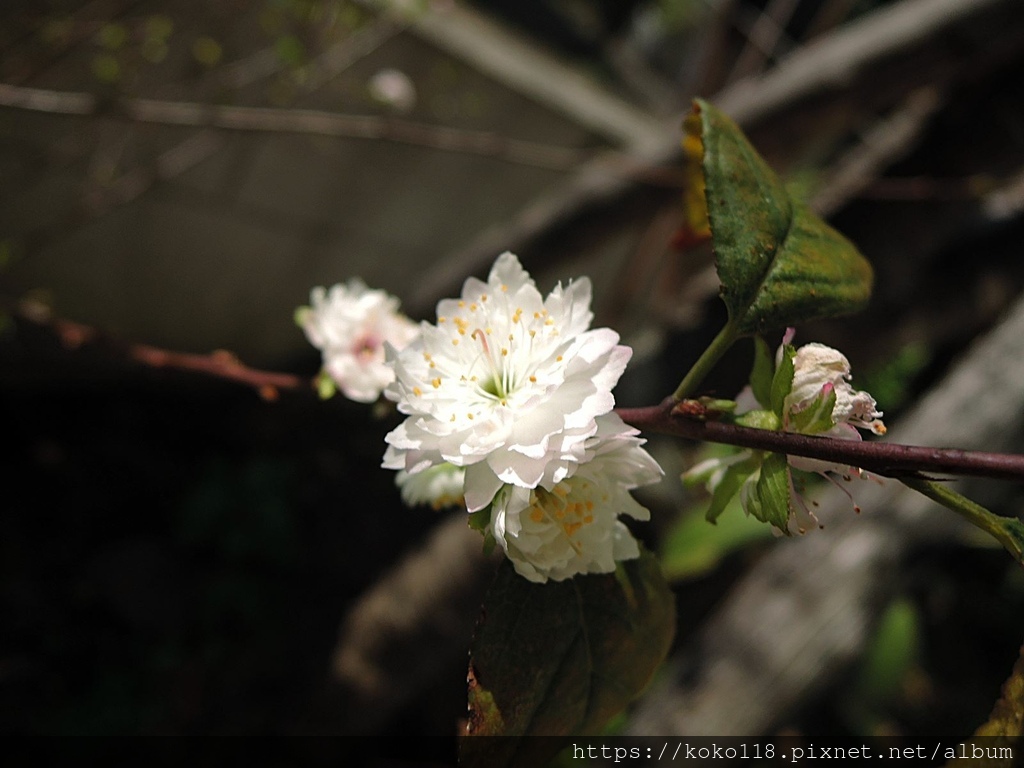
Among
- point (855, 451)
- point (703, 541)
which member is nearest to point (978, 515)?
point (855, 451)

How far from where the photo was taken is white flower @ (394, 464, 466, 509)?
59 cm

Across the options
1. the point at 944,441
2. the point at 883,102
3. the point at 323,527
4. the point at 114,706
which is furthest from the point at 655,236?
the point at 114,706

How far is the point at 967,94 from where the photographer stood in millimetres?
1560

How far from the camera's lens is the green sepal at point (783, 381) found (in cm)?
41

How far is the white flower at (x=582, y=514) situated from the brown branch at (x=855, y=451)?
3 cm

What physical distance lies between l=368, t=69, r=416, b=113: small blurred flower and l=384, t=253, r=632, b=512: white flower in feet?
3.60

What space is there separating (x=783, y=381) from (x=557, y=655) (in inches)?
9.7

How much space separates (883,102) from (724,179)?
3.78 feet

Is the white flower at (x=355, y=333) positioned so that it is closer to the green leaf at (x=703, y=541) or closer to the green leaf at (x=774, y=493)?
the green leaf at (x=774, y=493)

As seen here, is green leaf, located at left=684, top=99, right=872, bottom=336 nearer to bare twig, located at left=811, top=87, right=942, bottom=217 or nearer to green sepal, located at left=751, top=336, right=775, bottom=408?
green sepal, located at left=751, top=336, right=775, bottom=408

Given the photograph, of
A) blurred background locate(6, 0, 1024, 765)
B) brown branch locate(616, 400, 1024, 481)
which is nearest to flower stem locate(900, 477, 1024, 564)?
brown branch locate(616, 400, 1024, 481)

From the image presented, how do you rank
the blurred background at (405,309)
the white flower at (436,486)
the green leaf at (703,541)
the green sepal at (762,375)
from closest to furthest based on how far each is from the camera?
the green sepal at (762,375) < the white flower at (436,486) < the blurred background at (405,309) < the green leaf at (703,541)

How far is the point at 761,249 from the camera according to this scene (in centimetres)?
47

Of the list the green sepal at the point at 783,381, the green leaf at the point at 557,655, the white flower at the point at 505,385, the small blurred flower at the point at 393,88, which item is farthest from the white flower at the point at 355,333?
the small blurred flower at the point at 393,88
